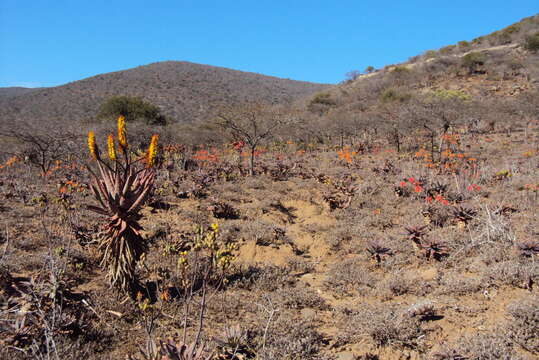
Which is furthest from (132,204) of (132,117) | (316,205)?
(132,117)

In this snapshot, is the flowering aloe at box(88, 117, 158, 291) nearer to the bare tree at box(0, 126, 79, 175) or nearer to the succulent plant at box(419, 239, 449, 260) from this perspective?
the succulent plant at box(419, 239, 449, 260)

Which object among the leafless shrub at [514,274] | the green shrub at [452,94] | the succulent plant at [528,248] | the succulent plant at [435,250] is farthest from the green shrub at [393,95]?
the leafless shrub at [514,274]

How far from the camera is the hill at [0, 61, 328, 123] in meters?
33.6

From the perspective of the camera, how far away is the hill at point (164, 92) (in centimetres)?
3357

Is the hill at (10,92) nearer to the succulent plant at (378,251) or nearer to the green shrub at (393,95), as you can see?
the green shrub at (393,95)

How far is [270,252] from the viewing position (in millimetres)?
5828

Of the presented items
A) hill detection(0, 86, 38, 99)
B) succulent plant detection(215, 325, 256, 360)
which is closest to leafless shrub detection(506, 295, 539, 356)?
succulent plant detection(215, 325, 256, 360)

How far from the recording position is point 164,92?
4197 cm

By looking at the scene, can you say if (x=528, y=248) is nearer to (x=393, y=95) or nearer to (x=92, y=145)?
(x=92, y=145)

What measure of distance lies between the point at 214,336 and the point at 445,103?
60.5 feet

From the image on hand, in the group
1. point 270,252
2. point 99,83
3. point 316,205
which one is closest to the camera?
point 270,252

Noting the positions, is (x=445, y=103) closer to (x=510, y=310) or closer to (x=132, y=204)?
(x=510, y=310)

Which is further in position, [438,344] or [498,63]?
[498,63]

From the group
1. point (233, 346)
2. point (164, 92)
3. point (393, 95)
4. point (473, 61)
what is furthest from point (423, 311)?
point (164, 92)
